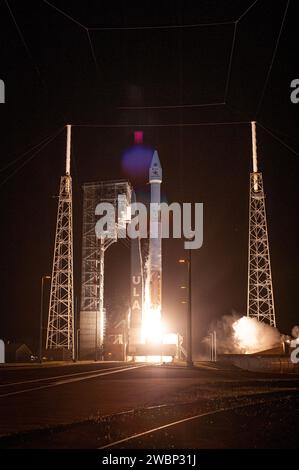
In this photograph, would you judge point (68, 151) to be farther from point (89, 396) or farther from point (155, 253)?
point (89, 396)

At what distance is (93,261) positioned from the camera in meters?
61.8

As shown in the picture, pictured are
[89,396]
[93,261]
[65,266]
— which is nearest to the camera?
[89,396]

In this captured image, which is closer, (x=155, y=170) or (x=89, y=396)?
(x=89, y=396)

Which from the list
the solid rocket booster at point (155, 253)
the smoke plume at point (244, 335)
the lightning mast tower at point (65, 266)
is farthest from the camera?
the solid rocket booster at point (155, 253)

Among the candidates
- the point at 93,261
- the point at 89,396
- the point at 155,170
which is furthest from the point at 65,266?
the point at 89,396

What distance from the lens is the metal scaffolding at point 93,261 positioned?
61.3 metres

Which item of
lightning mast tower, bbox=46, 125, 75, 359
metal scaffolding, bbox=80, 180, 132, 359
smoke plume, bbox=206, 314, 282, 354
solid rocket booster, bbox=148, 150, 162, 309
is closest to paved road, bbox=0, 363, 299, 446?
lightning mast tower, bbox=46, 125, 75, 359

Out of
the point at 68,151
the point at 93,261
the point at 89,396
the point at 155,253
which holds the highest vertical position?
the point at 68,151

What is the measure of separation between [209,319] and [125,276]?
17.2 m

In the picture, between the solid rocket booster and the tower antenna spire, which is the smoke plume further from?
the tower antenna spire

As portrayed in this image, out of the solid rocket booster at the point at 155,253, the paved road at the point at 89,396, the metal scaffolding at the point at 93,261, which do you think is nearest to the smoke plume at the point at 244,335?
the solid rocket booster at the point at 155,253

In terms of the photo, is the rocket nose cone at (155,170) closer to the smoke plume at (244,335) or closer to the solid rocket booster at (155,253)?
the solid rocket booster at (155,253)

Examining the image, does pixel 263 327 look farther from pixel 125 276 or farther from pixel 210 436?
pixel 210 436
